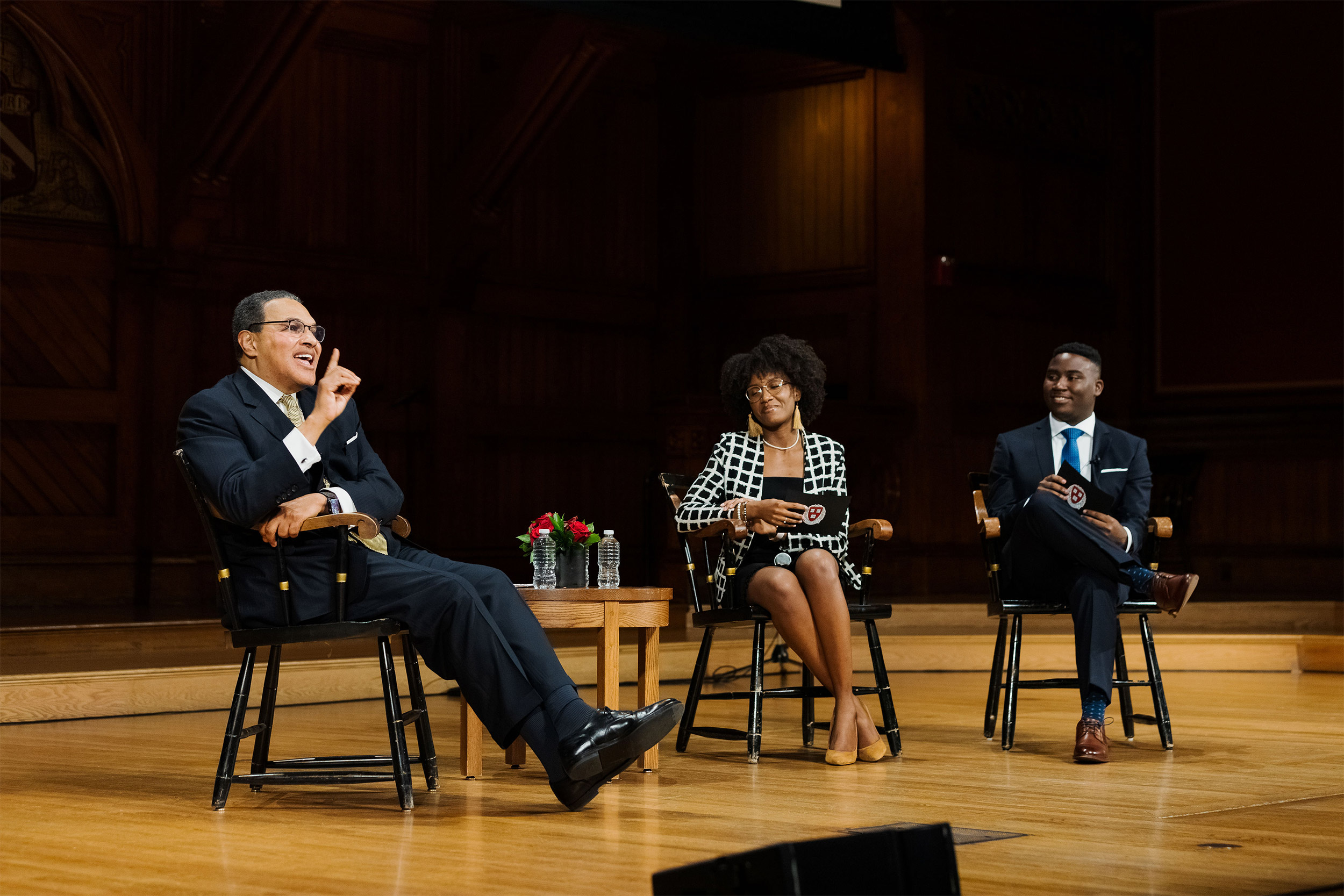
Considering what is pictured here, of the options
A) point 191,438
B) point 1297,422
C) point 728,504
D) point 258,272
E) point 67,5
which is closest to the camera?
point 191,438

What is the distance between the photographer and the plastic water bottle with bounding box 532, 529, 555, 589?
409 centimetres

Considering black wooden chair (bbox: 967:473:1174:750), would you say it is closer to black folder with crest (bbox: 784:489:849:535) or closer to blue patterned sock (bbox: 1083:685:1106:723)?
blue patterned sock (bbox: 1083:685:1106:723)

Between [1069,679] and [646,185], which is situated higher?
[646,185]

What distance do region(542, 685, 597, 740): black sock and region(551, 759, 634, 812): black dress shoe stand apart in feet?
0.33

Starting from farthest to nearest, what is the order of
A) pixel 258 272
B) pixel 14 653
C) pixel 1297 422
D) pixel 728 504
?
pixel 1297 422
pixel 258 272
pixel 14 653
pixel 728 504

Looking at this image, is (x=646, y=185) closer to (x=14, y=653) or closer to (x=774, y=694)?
(x=14, y=653)

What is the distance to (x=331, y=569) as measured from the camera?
361 cm

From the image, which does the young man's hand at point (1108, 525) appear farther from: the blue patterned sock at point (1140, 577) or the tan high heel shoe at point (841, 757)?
the tan high heel shoe at point (841, 757)

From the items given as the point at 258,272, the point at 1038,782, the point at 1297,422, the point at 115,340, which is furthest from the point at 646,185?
the point at 1038,782

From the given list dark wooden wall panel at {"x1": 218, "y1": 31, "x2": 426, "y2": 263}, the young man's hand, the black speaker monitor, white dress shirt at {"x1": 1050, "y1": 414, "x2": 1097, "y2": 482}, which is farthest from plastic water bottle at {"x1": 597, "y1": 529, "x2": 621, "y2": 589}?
dark wooden wall panel at {"x1": 218, "y1": 31, "x2": 426, "y2": 263}

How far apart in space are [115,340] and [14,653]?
7.05ft

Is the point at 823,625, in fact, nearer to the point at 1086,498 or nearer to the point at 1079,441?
the point at 1086,498

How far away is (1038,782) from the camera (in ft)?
12.9

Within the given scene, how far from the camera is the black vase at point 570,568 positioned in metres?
4.11
